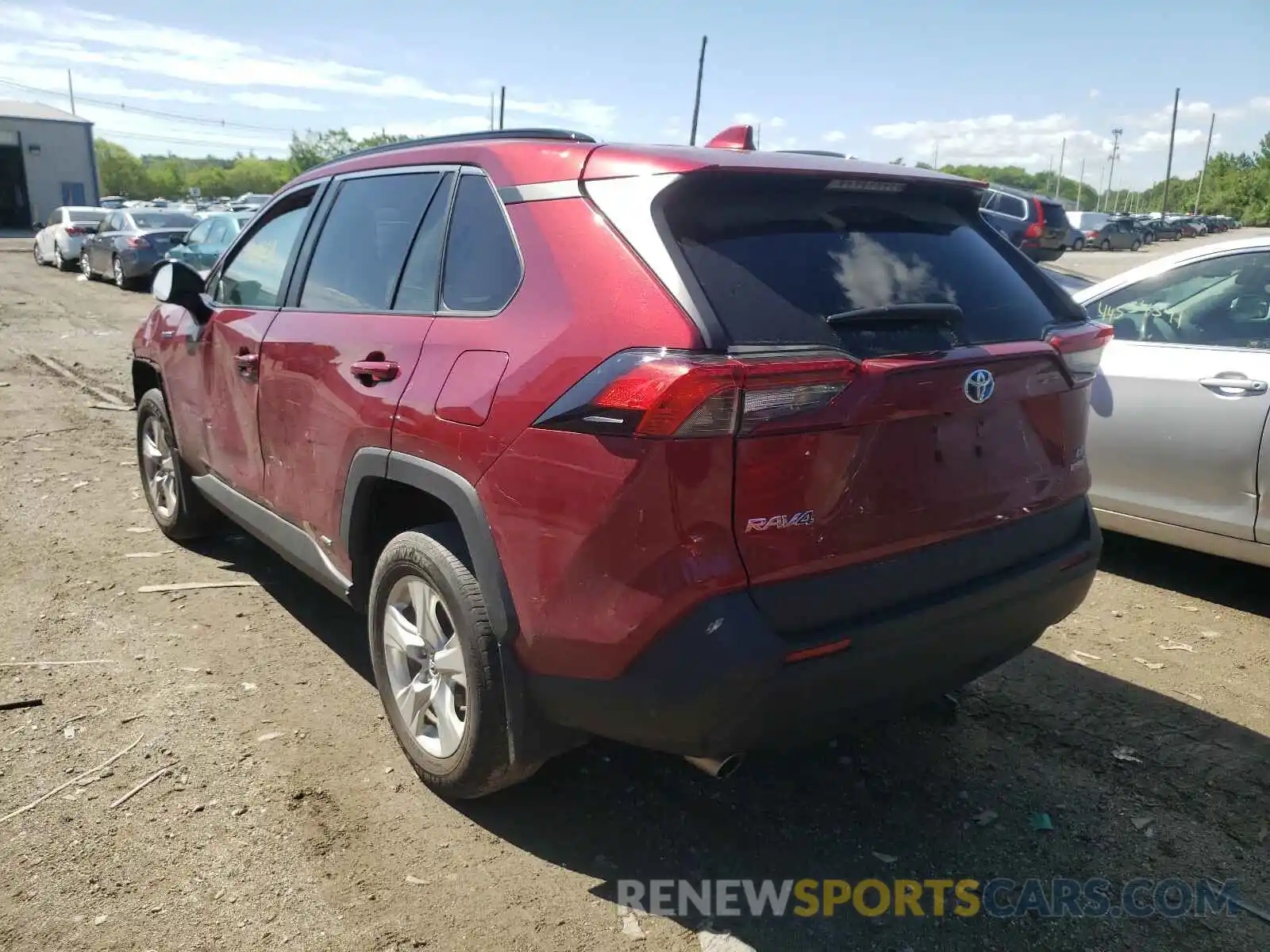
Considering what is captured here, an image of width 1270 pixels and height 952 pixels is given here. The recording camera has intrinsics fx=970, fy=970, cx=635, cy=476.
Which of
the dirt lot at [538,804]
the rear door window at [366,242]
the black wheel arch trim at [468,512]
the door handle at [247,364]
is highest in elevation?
the rear door window at [366,242]

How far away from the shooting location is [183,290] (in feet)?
14.5

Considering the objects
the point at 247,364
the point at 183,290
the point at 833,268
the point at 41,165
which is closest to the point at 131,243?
the point at 183,290

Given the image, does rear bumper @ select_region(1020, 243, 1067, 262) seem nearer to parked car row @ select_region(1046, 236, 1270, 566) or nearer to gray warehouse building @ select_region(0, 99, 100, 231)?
parked car row @ select_region(1046, 236, 1270, 566)

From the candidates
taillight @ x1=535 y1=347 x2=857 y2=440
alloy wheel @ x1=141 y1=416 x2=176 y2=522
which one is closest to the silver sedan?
taillight @ x1=535 y1=347 x2=857 y2=440

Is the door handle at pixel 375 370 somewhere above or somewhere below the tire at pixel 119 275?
above

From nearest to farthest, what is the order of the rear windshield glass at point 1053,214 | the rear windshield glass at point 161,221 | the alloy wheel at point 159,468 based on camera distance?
the alloy wheel at point 159,468 < the rear windshield glass at point 161,221 < the rear windshield glass at point 1053,214

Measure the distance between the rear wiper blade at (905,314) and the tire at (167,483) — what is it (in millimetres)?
3729

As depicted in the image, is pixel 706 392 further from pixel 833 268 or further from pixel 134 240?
pixel 134 240

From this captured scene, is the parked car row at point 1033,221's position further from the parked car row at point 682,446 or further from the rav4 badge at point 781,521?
the rav4 badge at point 781,521

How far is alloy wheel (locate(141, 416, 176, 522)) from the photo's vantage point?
200 inches

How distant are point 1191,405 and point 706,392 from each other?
128 inches

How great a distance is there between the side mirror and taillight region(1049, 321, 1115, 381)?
352 cm

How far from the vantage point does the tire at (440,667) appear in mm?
2580

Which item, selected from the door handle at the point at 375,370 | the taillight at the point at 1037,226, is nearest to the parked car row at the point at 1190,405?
the door handle at the point at 375,370
